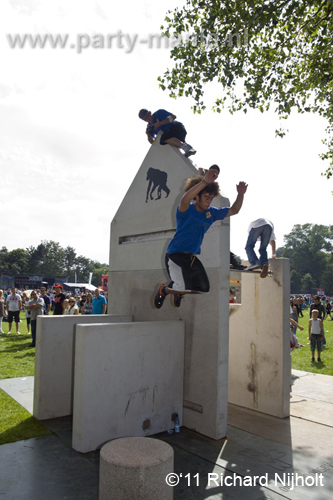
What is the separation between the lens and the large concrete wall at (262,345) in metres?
6.50

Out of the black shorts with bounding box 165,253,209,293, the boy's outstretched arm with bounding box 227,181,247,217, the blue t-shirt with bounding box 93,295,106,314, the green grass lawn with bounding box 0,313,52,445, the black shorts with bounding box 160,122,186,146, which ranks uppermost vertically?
the black shorts with bounding box 160,122,186,146

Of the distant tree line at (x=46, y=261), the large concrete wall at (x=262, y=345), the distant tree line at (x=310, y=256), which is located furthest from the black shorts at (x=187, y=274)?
the distant tree line at (x=310, y=256)

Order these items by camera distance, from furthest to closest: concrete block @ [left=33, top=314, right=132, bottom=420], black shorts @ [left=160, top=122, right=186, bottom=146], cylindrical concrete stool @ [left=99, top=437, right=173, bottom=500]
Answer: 1. black shorts @ [left=160, top=122, right=186, bottom=146]
2. concrete block @ [left=33, top=314, right=132, bottom=420]
3. cylindrical concrete stool @ [left=99, top=437, right=173, bottom=500]

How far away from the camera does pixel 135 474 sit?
290cm

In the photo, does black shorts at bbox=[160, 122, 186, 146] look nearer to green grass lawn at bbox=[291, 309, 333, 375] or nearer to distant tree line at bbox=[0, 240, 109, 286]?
green grass lawn at bbox=[291, 309, 333, 375]

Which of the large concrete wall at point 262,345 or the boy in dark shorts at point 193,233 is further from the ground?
the boy in dark shorts at point 193,233

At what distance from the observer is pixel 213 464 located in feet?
14.3

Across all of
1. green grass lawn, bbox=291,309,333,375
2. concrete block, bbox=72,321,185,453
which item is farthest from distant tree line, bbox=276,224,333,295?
concrete block, bbox=72,321,185,453

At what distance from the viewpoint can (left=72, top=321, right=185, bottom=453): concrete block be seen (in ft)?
15.1

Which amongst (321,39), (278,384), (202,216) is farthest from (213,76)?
(278,384)

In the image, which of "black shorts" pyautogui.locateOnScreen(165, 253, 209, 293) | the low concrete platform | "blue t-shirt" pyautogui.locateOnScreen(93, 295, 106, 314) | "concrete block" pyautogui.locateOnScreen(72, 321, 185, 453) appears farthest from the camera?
"blue t-shirt" pyautogui.locateOnScreen(93, 295, 106, 314)

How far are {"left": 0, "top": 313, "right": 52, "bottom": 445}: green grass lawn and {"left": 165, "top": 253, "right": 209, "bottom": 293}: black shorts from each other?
2.96m

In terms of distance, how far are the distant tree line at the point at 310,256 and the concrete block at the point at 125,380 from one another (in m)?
113

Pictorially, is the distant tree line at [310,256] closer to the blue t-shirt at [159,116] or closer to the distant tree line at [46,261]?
the distant tree line at [46,261]
